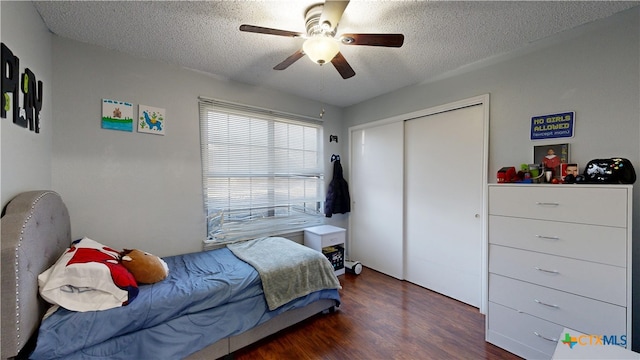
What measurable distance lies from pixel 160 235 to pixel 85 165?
0.84 metres

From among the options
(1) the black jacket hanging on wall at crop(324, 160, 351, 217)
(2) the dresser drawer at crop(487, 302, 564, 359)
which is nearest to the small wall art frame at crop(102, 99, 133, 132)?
(1) the black jacket hanging on wall at crop(324, 160, 351, 217)

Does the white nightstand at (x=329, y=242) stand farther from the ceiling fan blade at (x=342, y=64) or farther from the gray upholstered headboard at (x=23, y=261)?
the gray upholstered headboard at (x=23, y=261)

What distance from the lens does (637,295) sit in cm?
163

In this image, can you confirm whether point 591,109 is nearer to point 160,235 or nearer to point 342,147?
point 342,147

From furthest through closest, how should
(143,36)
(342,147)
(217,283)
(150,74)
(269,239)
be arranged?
(342,147)
(269,239)
(150,74)
(143,36)
(217,283)

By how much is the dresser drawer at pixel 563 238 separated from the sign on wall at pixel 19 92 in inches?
123

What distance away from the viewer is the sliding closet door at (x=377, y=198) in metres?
3.14

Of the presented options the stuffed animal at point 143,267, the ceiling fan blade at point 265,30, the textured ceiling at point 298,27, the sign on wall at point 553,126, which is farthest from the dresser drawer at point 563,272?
the stuffed animal at point 143,267

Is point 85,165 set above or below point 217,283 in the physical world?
above

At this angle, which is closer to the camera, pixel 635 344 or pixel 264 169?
pixel 635 344

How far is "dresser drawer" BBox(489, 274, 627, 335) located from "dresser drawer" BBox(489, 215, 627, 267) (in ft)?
0.88

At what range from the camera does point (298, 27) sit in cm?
181

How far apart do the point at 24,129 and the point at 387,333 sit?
9.46ft

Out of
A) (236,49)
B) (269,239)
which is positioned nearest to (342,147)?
(269,239)
